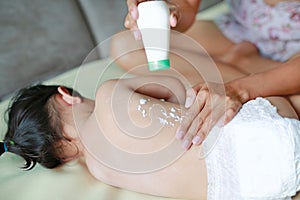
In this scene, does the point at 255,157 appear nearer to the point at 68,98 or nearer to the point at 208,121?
the point at 208,121

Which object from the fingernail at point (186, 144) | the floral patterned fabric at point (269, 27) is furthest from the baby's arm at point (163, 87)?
the floral patterned fabric at point (269, 27)

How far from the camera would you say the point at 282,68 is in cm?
105

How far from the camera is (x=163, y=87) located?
3.35ft

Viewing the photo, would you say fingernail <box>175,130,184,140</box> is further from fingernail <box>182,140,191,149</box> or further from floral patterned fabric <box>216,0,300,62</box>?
floral patterned fabric <box>216,0,300,62</box>

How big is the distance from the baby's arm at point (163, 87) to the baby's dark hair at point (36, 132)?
7.8 inches

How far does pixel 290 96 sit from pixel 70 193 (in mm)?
538

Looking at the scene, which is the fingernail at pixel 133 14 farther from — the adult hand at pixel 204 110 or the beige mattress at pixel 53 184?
the beige mattress at pixel 53 184

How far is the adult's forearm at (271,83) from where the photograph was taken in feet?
3.28

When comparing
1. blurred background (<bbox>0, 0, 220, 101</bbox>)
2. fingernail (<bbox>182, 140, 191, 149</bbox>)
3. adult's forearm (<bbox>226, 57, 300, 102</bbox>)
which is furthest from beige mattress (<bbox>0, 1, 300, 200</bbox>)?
blurred background (<bbox>0, 0, 220, 101</bbox>)

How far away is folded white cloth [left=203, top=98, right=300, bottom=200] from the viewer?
793 millimetres

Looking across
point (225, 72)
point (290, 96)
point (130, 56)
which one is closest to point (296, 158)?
point (290, 96)

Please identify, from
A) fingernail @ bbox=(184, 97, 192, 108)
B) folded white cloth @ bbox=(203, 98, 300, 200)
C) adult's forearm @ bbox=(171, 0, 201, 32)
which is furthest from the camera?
adult's forearm @ bbox=(171, 0, 201, 32)

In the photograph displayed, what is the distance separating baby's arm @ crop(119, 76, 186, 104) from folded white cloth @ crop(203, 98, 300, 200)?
18 centimetres

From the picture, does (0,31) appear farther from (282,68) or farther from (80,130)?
(282,68)
